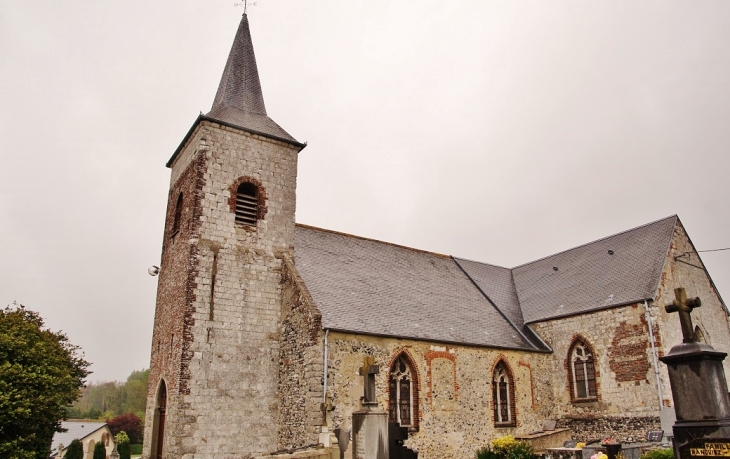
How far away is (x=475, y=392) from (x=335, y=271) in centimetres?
644

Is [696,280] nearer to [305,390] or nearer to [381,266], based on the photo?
[381,266]

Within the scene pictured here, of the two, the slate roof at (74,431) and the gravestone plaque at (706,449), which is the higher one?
the gravestone plaque at (706,449)

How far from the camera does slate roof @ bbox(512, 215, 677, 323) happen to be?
20312 mm

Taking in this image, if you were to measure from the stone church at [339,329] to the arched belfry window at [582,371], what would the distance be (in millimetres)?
52

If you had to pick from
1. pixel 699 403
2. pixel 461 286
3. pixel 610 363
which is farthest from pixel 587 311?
pixel 699 403

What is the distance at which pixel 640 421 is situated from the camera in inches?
720

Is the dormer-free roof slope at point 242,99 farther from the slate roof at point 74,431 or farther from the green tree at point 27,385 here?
the slate roof at point 74,431

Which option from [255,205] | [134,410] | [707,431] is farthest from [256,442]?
[134,410]

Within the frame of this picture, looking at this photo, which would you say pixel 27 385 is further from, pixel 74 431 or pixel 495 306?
pixel 74 431

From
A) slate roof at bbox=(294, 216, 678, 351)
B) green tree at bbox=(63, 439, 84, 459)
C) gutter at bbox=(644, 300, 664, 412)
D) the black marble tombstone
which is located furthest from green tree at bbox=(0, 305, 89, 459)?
green tree at bbox=(63, 439, 84, 459)

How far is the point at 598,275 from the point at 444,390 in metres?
8.91

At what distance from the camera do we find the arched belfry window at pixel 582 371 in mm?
20406

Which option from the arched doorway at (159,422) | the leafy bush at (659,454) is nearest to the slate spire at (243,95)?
the arched doorway at (159,422)

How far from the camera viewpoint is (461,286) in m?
24.1
